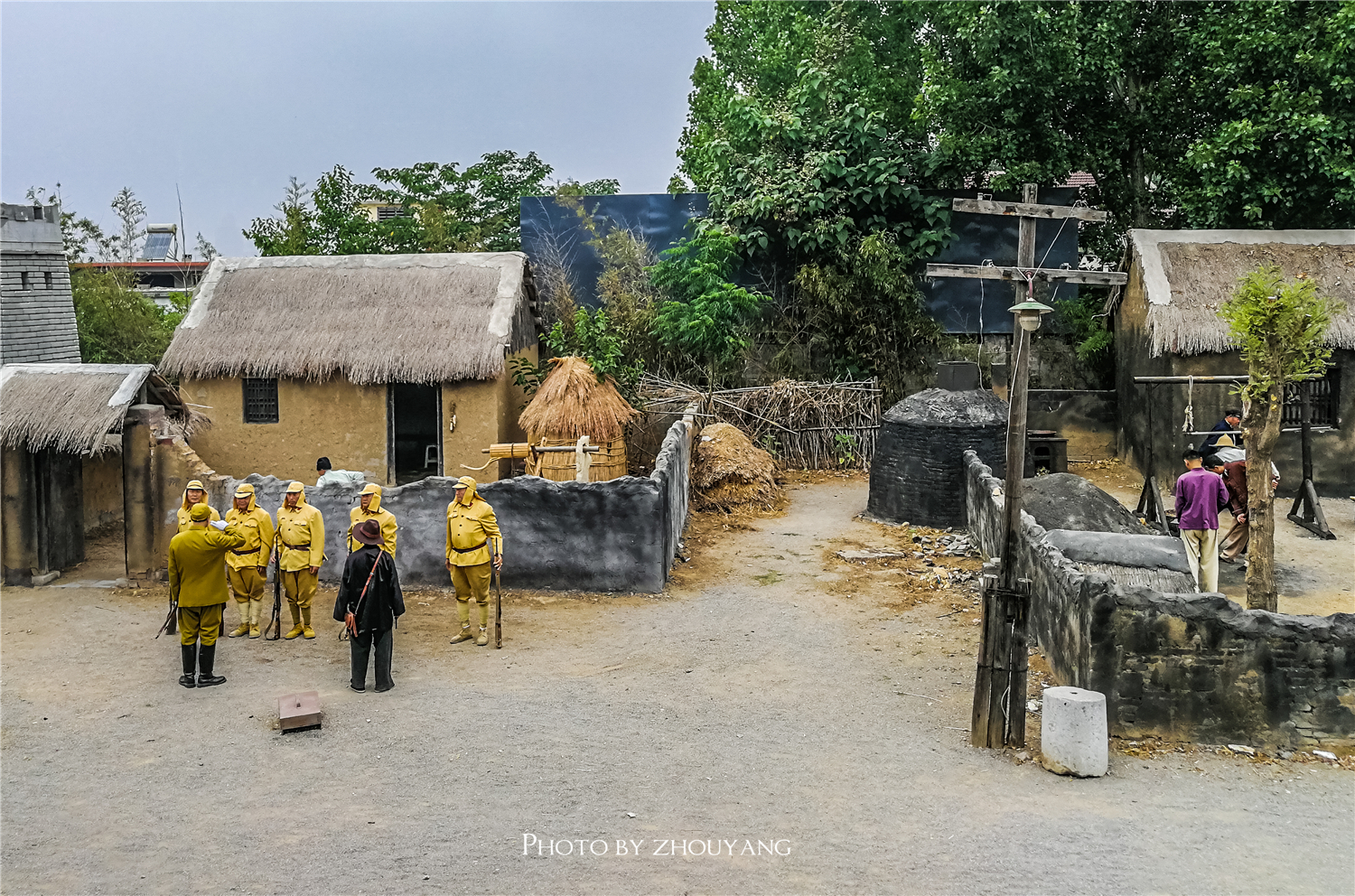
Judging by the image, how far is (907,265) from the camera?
21.9m

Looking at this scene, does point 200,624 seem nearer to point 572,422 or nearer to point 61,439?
point 61,439

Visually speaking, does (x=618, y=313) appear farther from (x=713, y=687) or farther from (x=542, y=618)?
(x=713, y=687)

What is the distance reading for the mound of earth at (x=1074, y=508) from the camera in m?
12.2

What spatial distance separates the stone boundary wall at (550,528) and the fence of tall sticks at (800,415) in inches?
280

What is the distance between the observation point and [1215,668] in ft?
26.5

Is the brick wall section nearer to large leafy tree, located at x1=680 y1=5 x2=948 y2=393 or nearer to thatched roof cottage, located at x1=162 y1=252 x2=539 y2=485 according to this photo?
thatched roof cottage, located at x1=162 y1=252 x2=539 y2=485

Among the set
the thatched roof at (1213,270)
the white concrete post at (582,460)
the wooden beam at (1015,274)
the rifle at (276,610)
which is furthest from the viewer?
the thatched roof at (1213,270)

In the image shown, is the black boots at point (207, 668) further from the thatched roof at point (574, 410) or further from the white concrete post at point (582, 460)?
the thatched roof at point (574, 410)

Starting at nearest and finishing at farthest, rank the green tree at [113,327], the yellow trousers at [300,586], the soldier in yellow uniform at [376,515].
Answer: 1. the soldier in yellow uniform at [376,515]
2. the yellow trousers at [300,586]
3. the green tree at [113,327]

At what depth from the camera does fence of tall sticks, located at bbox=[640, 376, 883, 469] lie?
19562 millimetres

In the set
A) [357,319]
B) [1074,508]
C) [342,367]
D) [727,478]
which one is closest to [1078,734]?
[1074,508]

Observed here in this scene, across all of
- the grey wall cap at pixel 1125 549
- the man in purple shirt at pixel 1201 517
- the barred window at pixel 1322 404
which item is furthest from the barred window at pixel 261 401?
the barred window at pixel 1322 404

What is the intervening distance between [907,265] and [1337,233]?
284 inches

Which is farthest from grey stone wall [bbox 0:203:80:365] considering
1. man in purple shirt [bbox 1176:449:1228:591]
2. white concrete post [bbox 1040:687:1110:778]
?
man in purple shirt [bbox 1176:449:1228:591]
